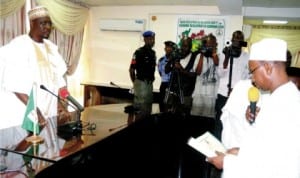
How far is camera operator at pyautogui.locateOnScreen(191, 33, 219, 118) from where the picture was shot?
3.64 meters

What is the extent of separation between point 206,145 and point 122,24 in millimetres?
4593

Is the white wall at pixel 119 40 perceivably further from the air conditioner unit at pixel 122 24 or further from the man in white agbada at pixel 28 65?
the man in white agbada at pixel 28 65

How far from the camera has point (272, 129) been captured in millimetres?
Answer: 1191

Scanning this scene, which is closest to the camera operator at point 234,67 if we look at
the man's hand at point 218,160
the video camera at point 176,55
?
the video camera at point 176,55

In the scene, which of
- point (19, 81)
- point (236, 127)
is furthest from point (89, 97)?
point (236, 127)

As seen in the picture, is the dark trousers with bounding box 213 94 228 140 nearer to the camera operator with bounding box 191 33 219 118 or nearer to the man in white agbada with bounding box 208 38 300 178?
the camera operator with bounding box 191 33 219 118

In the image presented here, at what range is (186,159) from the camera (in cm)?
266

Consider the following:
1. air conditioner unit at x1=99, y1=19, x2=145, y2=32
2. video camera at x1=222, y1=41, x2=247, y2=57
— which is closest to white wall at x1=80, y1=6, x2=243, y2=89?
air conditioner unit at x1=99, y1=19, x2=145, y2=32

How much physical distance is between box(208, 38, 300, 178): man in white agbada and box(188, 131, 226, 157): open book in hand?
15cm

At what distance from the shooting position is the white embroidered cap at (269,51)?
50.2 inches

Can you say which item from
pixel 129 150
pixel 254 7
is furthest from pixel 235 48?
pixel 254 7

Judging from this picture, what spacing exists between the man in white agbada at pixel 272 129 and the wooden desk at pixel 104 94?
13.4 ft

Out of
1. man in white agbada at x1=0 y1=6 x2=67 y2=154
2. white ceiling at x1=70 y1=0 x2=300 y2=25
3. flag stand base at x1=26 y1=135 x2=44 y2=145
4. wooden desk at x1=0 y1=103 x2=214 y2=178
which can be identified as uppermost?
white ceiling at x1=70 y1=0 x2=300 y2=25

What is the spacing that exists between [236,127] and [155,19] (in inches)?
160
